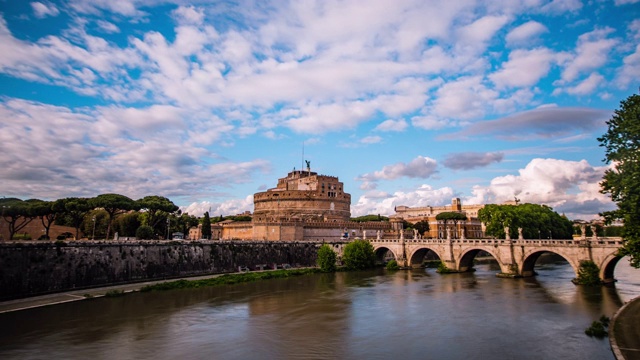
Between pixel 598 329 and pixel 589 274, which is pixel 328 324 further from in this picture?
pixel 589 274

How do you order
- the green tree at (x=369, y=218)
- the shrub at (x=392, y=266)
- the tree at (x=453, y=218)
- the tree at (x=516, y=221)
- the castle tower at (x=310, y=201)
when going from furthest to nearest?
the green tree at (x=369, y=218)
the tree at (x=453, y=218)
the castle tower at (x=310, y=201)
the tree at (x=516, y=221)
the shrub at (x=392, y=266)

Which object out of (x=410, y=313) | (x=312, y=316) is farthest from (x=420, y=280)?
(x=312, y=316)

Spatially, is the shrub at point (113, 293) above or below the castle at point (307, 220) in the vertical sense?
below

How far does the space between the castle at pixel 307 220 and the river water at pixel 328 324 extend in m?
24.6

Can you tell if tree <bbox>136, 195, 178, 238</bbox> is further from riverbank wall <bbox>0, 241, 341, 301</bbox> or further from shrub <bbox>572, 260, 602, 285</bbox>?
shrub <bbox>572, 260, 602, 285</bbox>

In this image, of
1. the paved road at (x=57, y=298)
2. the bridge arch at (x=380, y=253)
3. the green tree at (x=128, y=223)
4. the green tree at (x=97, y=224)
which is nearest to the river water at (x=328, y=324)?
the paved road at (x=57, y=298)

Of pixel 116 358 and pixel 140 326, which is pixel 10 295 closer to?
pixel 140 326

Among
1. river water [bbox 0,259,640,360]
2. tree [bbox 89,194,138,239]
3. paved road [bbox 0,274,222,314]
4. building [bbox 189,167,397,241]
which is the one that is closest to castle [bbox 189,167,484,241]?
building [bbox 189,167,397,241]

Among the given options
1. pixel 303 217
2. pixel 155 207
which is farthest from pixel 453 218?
pixel 155 207

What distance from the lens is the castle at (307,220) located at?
5597 centimetres

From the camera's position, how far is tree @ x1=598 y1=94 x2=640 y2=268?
15273 mm

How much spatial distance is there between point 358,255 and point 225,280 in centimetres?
1665

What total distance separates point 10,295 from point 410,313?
78.0 ft

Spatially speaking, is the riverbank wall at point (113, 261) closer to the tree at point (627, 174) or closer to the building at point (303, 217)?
the building at point (303, 217)
